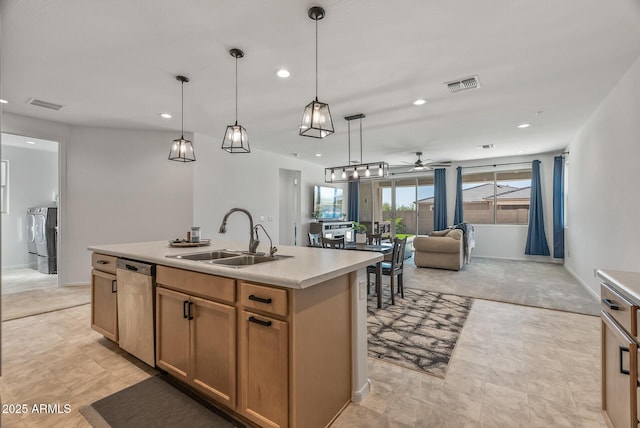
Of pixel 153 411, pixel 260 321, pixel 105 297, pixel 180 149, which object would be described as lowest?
pixel 153 411

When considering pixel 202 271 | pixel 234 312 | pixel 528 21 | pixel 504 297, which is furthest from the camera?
pixel 504 297

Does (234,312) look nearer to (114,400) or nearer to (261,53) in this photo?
(114,400)

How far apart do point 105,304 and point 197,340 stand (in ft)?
4.48

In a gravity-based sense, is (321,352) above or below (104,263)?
below

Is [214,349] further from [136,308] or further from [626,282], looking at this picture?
[626,282]

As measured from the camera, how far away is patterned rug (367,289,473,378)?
2781mm

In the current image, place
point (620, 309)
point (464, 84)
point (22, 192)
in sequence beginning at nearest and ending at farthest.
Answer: point (620, 309), point (464, 84), point (22, 192)

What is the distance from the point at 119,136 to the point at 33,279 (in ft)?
9.72

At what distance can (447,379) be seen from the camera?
2479mm

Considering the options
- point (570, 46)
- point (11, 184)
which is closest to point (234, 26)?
point (570, 46)

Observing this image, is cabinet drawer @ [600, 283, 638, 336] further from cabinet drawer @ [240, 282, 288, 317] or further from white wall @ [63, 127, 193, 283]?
white wall @ [63, 127, 193, 283]

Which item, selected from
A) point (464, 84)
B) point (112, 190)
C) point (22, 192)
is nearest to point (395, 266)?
point (464, 84)

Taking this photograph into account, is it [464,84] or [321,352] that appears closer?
[321,352]

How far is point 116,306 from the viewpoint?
2805mm
